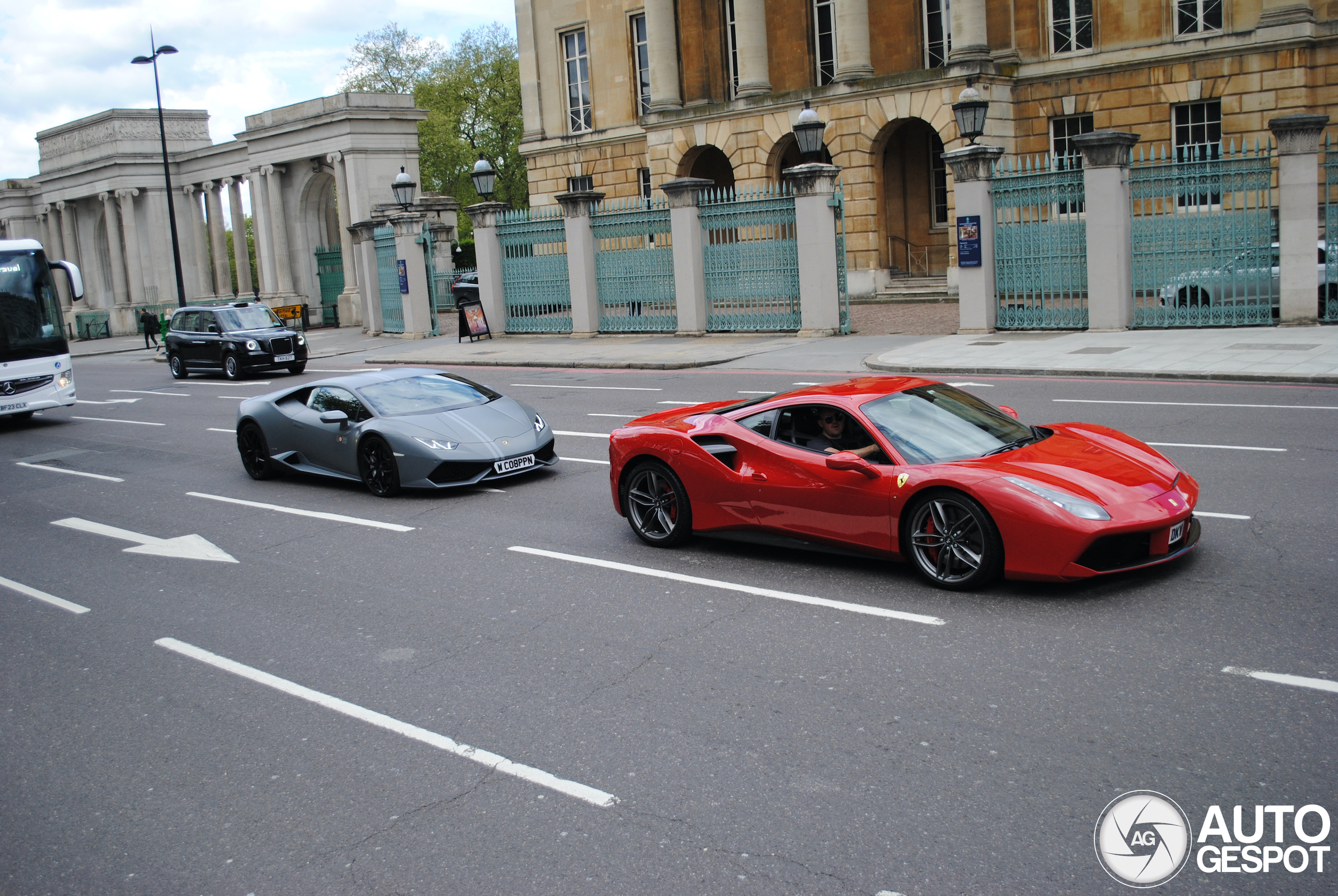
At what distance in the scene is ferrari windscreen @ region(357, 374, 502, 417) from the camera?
1209cm

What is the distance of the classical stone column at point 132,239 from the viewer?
200 feet

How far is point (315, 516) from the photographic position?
11148mm

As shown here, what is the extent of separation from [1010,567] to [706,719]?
2.40 m

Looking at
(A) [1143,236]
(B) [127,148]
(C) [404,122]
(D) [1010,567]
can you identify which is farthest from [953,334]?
(B) [127,148]

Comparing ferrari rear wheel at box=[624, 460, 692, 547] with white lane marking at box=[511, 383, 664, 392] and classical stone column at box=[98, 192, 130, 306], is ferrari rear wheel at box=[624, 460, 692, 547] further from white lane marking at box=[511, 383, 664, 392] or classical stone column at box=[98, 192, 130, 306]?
classical stone column at box=[98, 192, 130, 306]

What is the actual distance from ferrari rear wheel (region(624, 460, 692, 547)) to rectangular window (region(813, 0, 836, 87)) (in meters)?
33.0

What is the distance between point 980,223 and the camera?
74.8 ft

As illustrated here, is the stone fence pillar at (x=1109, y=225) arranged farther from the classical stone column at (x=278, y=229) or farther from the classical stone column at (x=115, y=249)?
the classical stone column at (x=115, y=249)

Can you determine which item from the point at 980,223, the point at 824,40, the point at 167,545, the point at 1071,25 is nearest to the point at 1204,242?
the point at 980,223

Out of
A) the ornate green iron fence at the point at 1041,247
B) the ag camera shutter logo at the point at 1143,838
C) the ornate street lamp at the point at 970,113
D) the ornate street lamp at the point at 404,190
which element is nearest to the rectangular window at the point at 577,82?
the ornate street lamp at the point at 404,190

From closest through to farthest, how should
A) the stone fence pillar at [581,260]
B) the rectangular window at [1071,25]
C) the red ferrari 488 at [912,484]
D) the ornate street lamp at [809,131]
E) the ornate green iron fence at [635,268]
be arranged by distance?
the red ferrari 488 at [912,484] → the ornate street lamp at [809,131] → the ornate green iron fence at [635,268] → the stone fence pillar at [581,260] → the rectangular window at [1071,25]

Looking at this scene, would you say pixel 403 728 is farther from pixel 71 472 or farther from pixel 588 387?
pixel 588 387

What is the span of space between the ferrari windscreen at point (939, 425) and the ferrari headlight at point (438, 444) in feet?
16.4

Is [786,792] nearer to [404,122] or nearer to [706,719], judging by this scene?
[706,719]
